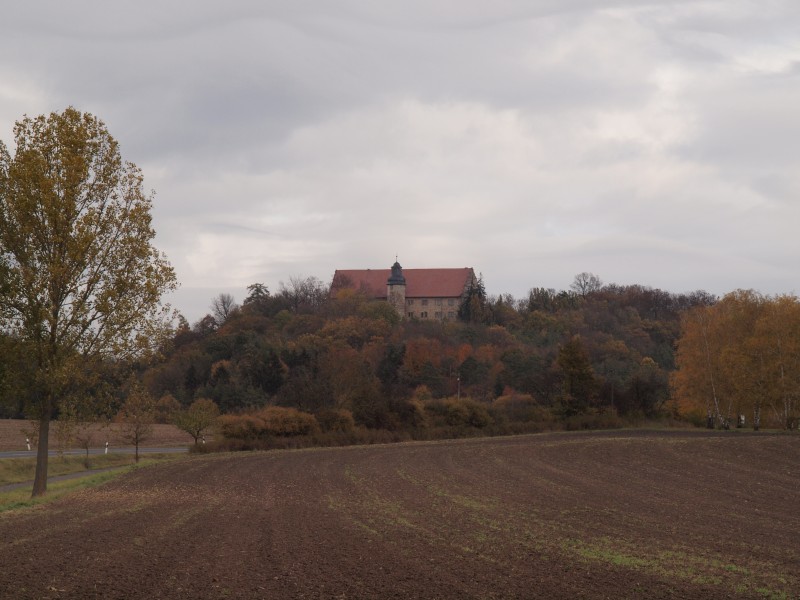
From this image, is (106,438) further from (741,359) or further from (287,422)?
(741,359)

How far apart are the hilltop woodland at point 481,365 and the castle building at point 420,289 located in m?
4.88

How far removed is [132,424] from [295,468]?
20707mm

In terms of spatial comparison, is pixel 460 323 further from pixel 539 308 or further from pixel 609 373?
pixel 609 373

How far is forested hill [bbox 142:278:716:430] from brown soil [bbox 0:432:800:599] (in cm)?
848

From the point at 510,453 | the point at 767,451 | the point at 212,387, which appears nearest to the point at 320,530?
the point at 510,453

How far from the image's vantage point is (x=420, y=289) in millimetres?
152250

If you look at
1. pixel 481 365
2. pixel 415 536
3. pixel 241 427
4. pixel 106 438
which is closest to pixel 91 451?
pixel 106 438

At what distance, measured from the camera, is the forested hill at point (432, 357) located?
72000 mm

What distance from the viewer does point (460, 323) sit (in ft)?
424

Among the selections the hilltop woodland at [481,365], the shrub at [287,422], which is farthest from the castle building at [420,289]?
the shrub at [287,422]

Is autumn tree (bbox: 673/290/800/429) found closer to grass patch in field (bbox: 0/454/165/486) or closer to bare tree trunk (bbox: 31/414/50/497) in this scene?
grass patch in field (bbox: 0/454/165/486)

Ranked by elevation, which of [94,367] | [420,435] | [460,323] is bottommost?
[420,435]

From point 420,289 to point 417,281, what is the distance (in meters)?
1.79

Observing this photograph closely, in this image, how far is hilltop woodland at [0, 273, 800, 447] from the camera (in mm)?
64188
